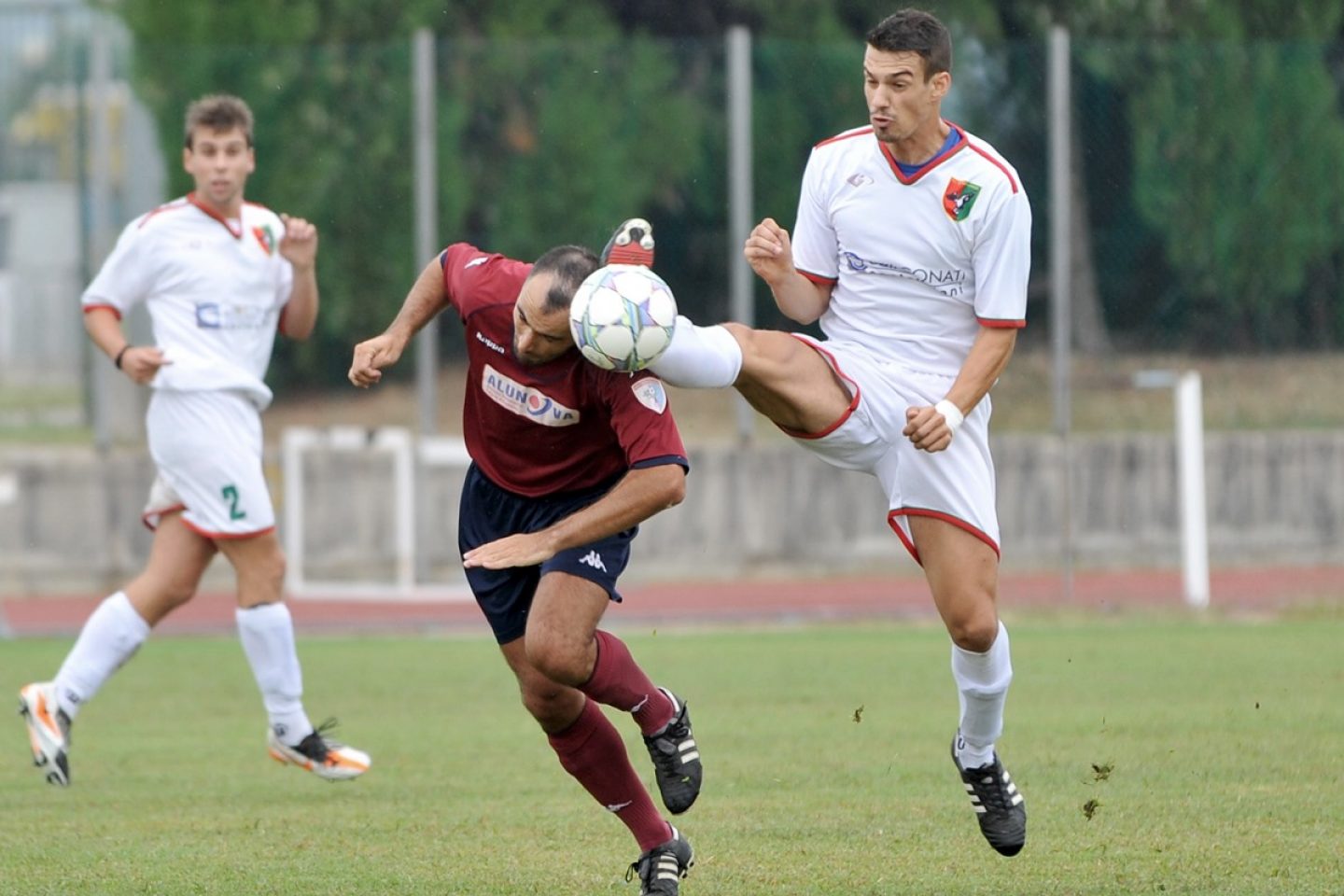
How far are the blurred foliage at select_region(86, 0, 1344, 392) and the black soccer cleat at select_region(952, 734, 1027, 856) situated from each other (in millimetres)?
9391

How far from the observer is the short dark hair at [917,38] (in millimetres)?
6340

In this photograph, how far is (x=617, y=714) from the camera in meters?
9.97

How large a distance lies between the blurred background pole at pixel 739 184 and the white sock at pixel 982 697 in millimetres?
8811

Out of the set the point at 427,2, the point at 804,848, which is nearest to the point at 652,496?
the point at 804,848

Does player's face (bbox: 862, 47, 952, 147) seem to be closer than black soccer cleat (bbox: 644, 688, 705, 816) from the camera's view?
No

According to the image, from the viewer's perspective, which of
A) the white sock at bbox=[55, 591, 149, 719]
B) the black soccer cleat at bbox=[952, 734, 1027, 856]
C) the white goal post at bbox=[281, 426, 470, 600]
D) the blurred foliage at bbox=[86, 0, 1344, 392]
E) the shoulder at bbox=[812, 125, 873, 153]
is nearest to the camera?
the black soccer cleat at bbox=[952, 734, 1027, 856]

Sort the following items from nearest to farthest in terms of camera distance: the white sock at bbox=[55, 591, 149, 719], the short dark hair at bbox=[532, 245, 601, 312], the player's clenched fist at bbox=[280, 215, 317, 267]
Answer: the short dark hair at bbox=[532, 245, 601, 312], the white sock at bbox=[55, 591, 149, 719], the player's clenched fist at bbox=[280, 215, 317, 267]

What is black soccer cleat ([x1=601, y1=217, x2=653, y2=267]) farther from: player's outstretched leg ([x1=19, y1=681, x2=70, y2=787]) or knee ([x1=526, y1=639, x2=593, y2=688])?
player's outstretched leg ([x1=19, y1=681, x2=70, y2=787])

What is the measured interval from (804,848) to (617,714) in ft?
11.7

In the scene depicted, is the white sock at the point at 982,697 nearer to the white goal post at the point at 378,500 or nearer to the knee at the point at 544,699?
the knee at the point at 544,699

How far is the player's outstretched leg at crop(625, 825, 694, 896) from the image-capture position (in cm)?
579

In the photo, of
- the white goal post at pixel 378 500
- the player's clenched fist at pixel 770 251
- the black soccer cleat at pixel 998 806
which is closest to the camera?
the black soccer cleat at pixel 998 806

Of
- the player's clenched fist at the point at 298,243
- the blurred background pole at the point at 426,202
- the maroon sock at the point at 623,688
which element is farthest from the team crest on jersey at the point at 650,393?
the blurred background pole at the point at 426,202

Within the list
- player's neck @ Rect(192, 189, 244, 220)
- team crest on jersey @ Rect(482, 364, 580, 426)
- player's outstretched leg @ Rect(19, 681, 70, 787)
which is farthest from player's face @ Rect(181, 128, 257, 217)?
team crest on jersey @ Rect(482, 364, 580, 426)
